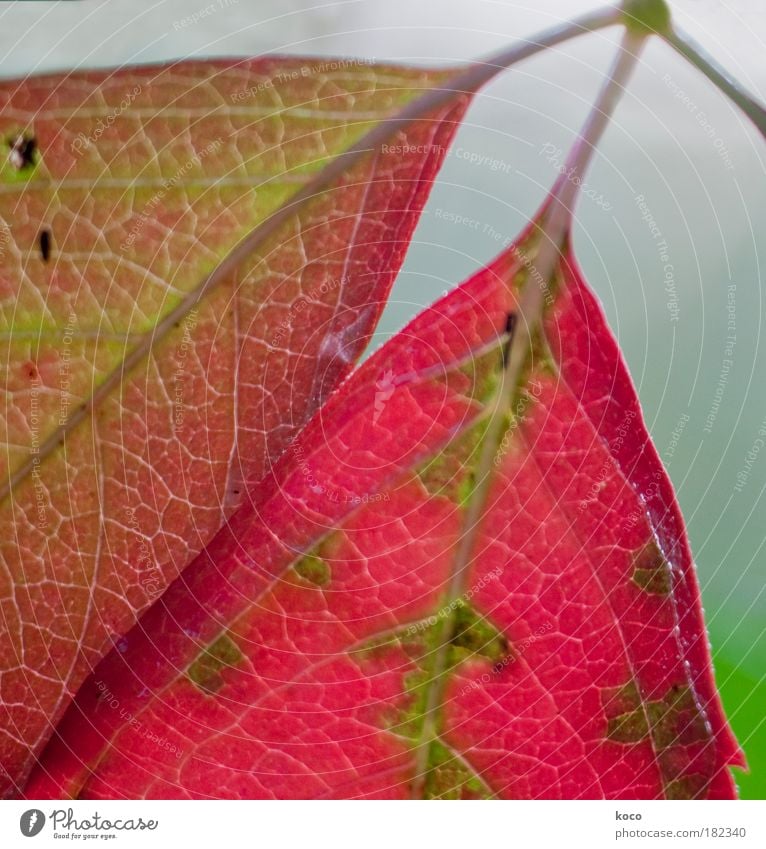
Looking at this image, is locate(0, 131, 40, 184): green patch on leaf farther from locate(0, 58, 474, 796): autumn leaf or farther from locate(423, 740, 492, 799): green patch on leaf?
locate(423, 740, 492, 799): green patch on leaf

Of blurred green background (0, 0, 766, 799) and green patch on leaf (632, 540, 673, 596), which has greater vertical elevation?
blurred green background (0, 0, 766, 799)

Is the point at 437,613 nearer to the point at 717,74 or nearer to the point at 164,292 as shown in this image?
the point at 164,292

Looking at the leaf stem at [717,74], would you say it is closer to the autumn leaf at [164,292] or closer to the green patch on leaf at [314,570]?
the autumn leaf at [164,292]

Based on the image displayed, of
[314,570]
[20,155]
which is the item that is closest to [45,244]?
[20,155]

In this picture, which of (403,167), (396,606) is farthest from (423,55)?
(396,606)

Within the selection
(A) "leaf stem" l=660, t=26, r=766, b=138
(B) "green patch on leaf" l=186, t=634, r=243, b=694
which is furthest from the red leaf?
(A) "leaf stem" l=660, t=26, r=766, b=138

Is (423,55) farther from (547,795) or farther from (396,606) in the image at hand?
(547,795)
